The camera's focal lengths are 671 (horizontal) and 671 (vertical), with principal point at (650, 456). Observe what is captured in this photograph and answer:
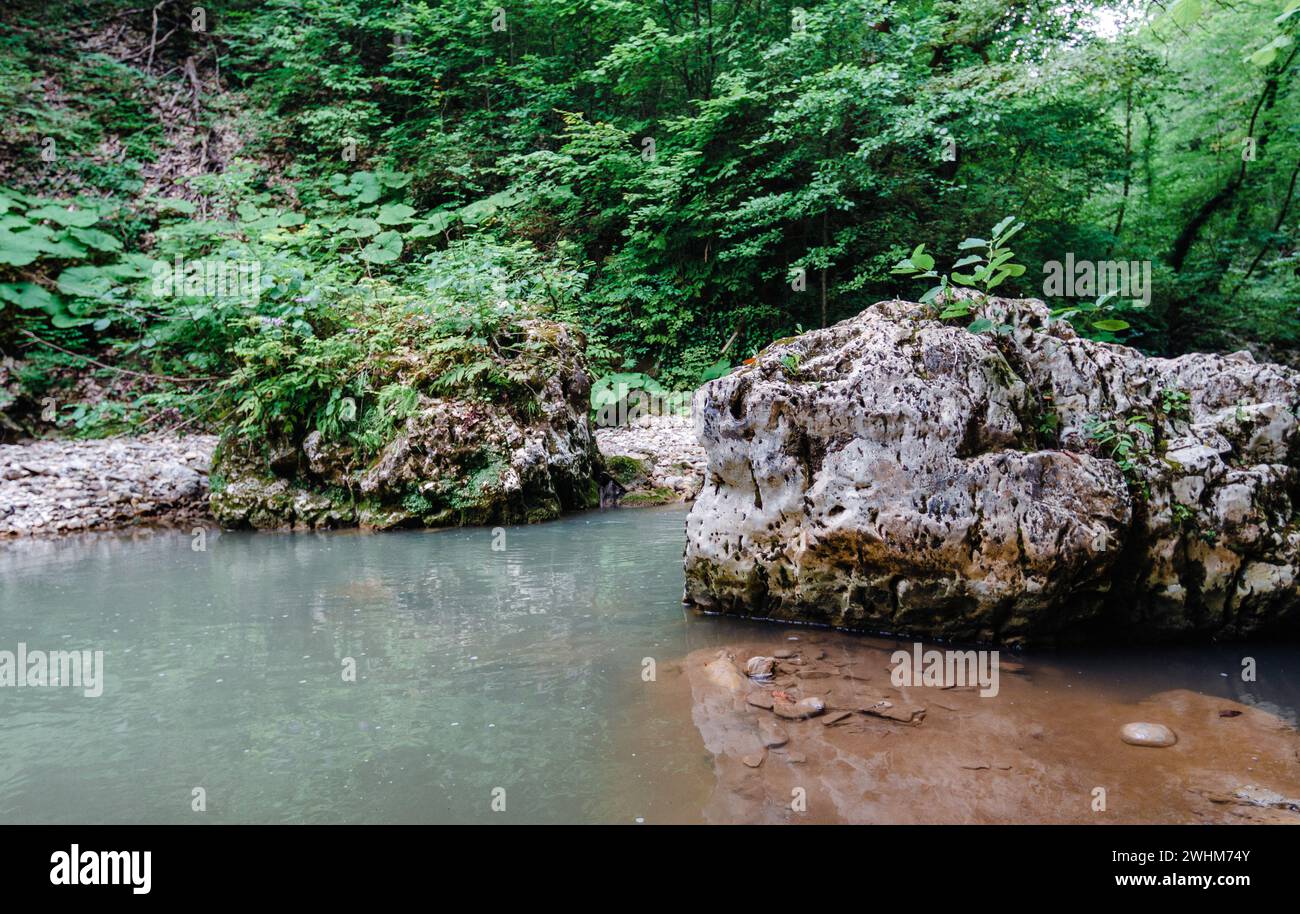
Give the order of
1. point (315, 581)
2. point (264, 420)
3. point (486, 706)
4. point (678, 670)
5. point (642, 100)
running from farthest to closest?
1. point (642, 100)
2. point (264, 420)
3. point (315, 581)
4. point (678, 670)
5. point (486, 706)

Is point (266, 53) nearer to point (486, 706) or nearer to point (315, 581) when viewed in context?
point (315, 581)

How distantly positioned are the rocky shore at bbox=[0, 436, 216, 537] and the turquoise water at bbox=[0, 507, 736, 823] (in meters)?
1.77

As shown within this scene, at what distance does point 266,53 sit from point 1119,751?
2001cm

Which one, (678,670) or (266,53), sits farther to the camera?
(266,53)

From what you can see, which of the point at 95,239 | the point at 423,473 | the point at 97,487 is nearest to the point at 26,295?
the point at 95,239

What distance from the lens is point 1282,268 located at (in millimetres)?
13812

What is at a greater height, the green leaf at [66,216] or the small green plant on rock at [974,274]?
the green leaf at [66,216]

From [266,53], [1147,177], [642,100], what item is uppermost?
[266,53]

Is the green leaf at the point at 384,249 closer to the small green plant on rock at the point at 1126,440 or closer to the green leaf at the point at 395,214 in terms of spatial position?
the green leaf at the point at 395,214
